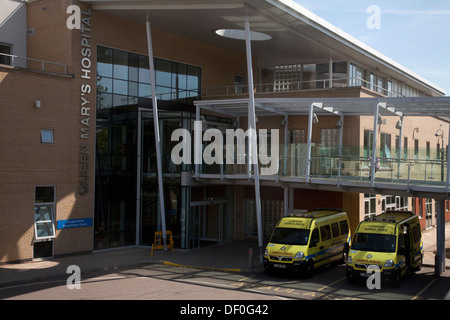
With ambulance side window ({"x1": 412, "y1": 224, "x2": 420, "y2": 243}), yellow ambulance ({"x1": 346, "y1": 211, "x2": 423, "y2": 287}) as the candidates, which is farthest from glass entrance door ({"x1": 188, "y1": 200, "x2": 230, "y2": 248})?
ambulance side window ({"x1": 412, "y1": 224, "x2": 420, "y2": 243})

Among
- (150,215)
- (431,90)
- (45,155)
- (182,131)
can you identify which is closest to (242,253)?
(150,215)

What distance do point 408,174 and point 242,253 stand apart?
28.0 ft

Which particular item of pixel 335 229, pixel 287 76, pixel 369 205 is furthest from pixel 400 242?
pixel 287 76

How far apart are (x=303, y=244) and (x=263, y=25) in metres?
11.1

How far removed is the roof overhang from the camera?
829 inches

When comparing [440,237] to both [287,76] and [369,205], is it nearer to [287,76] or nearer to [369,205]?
[369,205]

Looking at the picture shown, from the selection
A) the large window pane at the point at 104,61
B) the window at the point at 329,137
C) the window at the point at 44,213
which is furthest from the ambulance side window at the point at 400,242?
the large window pane at the point at 104,61

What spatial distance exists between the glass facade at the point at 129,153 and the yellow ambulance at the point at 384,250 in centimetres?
953

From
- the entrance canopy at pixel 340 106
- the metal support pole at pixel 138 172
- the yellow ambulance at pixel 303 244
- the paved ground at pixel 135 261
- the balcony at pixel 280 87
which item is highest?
the balcony at pixel 280 87

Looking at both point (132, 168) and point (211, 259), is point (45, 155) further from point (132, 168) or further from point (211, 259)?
point (211, 259)

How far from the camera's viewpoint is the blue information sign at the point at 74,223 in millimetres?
20359

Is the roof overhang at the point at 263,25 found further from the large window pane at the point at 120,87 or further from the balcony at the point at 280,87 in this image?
the large window pane at the point at 120,87

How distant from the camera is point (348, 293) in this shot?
1528cm

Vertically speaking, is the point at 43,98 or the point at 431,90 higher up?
the point at 431,90
